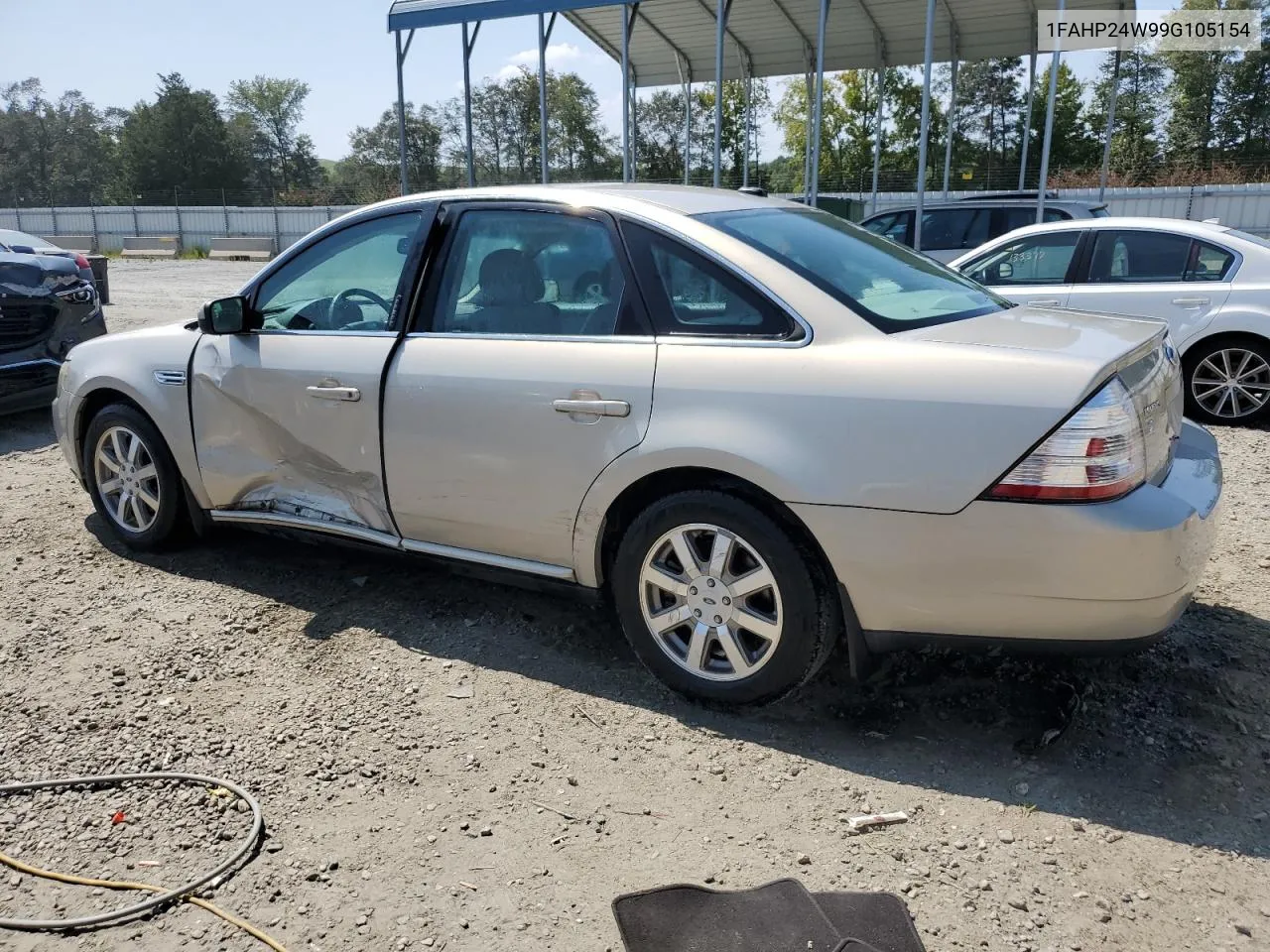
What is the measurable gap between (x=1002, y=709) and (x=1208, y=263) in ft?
18.0

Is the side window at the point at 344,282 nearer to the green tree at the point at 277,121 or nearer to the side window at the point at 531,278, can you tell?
the side window at the point at 531,278

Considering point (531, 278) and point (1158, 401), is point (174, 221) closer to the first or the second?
point (531, 278)

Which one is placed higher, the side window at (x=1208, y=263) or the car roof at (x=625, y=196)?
the car roof at (x=625, y=196)

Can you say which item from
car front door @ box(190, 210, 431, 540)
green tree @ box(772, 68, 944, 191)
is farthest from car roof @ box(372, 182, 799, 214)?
green tree @ box(772, 68, 944, 191)

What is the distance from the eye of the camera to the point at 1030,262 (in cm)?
780

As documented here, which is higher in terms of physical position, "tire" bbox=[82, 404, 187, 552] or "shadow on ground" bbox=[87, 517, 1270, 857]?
"tire" bbox=[82, 404, 187, 552]

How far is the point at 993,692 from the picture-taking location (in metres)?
3.31

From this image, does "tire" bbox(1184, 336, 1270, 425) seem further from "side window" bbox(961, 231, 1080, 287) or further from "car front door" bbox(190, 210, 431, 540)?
"car front door" bbox(190, 210, 431, 540)

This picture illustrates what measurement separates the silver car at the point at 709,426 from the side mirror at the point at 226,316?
18mm

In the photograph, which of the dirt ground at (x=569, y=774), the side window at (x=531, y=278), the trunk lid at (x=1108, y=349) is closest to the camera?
the dirt ground at (x=569, y=774)

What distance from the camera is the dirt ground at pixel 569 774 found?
7.74 feet

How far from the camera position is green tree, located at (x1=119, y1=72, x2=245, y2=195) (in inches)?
2904

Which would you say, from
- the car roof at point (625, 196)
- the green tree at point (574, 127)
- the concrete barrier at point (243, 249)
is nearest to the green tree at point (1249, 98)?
the green tree at point (574, 127)

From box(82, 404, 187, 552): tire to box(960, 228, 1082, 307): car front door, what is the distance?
235 inches
